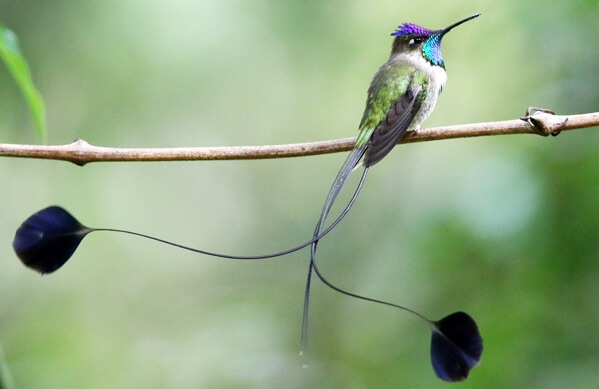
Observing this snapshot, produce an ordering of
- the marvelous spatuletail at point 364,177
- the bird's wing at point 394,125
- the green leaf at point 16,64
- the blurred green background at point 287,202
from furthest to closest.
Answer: the blurred green background at point 287,202, the bird's wing at point 394,125, the marvelous spatuletail at point 364,177, the green leaf at point 16,64

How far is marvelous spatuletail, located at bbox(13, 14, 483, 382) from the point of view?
1347mm

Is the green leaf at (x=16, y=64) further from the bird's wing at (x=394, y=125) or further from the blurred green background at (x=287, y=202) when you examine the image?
the blurred green background at (x=287, y=202)

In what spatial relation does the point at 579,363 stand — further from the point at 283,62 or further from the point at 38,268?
the point at 283,62

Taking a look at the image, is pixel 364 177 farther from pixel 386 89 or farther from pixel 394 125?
pixel 386 89

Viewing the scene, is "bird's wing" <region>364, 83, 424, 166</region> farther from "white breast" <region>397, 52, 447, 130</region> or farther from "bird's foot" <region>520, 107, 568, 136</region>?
"bird's foot" <region>520, 107, 568, 136</region>

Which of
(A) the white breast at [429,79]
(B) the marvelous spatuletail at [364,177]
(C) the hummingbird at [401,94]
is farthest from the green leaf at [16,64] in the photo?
(A) the white breast at [429,79]

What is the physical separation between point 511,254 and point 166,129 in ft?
10.8

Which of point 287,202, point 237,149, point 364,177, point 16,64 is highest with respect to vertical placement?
point 16,64

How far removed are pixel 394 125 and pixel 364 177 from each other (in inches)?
20.8

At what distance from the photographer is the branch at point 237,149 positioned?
157 cm

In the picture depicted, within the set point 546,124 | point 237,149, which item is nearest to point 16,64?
point 237,149

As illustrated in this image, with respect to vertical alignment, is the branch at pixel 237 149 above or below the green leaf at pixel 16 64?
below

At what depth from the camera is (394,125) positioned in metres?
2.36

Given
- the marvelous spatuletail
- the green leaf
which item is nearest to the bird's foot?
the marvelous spatuletail
